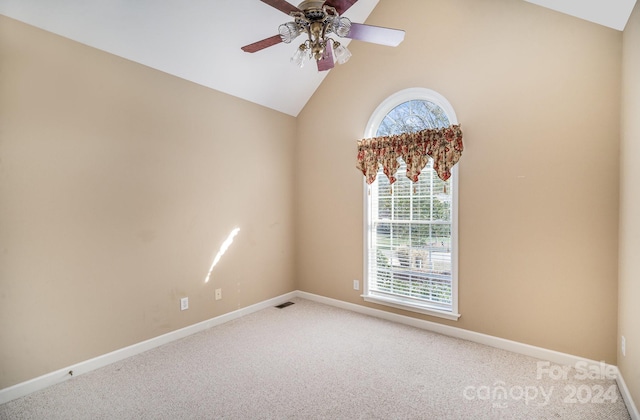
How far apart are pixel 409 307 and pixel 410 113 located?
2116 mm

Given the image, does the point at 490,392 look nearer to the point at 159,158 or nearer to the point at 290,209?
the point at 290,209

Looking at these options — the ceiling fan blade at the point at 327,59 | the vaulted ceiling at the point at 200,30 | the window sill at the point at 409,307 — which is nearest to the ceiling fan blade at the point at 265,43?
the ceiling fan blade at the point at 327,59

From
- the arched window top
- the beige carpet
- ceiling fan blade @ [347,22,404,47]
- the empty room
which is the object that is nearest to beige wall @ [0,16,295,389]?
the empty room

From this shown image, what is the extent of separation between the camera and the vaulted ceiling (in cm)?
222

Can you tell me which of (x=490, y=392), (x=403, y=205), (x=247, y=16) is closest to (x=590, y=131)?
(x=403, y=205)

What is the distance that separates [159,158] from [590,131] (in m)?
3.66

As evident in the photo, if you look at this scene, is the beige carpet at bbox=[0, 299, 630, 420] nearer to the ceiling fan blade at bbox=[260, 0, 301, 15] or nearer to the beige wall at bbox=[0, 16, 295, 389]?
the beige wall at bbox=[0, 16, 295, 389]

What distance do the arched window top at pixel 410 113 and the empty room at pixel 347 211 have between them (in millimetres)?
20

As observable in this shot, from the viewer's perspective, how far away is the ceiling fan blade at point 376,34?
2070 mm

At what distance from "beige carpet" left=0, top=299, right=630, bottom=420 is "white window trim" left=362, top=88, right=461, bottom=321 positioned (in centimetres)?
30

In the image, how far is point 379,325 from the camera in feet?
11.2

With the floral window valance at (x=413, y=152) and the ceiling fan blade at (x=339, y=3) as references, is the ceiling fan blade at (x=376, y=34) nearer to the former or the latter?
the ceiling fan blade at (x=339, y=3)

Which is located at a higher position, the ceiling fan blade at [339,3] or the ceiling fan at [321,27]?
the ceiling fan blade at [339,3]

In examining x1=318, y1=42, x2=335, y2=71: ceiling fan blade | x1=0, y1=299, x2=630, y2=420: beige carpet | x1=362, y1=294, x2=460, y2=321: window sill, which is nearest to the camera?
x1=0, y1=299, x2=630, y2=420: beige carpet
